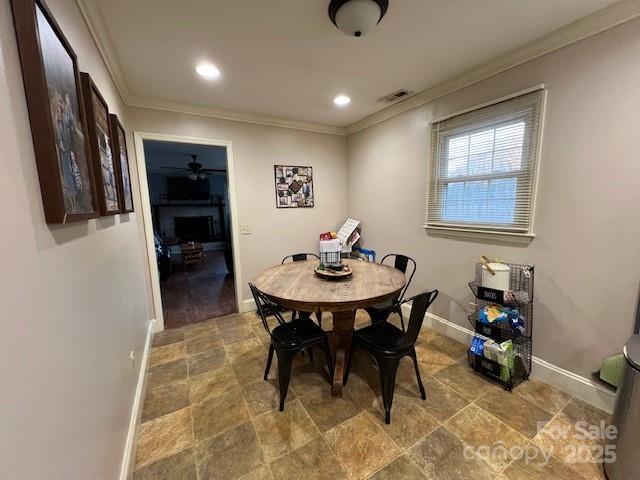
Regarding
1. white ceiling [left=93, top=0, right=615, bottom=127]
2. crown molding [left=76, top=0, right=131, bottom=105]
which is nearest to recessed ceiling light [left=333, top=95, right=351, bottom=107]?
white ceiling [left=93, top=0, right=615, bottom=127]

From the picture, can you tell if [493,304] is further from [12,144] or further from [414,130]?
[12,144]

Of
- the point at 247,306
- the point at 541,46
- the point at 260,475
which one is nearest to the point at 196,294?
the point at 247,306

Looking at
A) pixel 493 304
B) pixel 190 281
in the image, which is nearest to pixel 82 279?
pixel 493 304

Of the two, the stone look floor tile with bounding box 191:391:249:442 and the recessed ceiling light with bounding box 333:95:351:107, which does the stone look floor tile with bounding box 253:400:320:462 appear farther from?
the recessed ceiling light with bounding box 333:95:351:107

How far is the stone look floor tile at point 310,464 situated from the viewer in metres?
1.38

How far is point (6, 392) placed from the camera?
0.54 m

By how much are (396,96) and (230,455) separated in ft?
10.8

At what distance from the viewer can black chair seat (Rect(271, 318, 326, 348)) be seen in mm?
1818

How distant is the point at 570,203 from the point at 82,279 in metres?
2.82

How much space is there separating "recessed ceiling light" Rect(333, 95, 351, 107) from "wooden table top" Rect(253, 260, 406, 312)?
5.89ft

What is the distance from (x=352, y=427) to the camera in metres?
1.66

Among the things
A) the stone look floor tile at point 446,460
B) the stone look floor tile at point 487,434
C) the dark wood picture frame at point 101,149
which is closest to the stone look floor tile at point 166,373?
the dark wood picture frame at point 101,149

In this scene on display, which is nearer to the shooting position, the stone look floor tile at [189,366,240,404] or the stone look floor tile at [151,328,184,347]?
the stone look floor tile at [189,366,240,404]

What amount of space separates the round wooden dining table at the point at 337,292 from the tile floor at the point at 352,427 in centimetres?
29
